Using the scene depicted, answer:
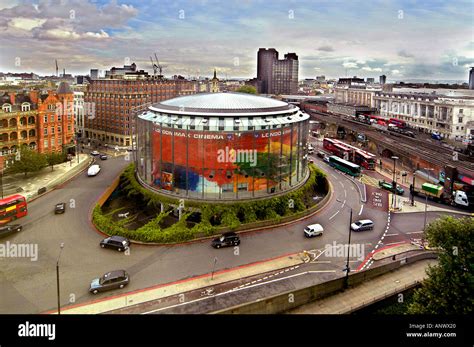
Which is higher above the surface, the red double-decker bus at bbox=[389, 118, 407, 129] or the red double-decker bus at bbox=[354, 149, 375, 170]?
the red double-decker bus at bbox=[389, 118, 407, 129]

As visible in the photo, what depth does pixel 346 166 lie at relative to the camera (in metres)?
63.8

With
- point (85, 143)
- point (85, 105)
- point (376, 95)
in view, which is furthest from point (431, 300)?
point (376, 95)

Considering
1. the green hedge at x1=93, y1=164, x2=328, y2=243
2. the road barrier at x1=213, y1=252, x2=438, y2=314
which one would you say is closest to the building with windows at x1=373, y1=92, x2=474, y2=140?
the green hedge at x1=93, y1=164, x2=328, y2=243

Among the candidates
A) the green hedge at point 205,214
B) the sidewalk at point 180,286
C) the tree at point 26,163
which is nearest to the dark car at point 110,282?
the sidewalk at point 180,286

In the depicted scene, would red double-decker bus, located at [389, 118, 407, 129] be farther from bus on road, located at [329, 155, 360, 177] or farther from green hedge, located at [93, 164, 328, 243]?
green hedge, located at [93, 164, 328, 243]

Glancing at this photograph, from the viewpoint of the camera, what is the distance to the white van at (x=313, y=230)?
37.3 m

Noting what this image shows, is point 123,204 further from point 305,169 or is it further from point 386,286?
point 386,286

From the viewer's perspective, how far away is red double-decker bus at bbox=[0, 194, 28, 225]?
39.0 metres

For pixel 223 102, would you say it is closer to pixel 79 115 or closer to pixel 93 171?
pixel 93 171

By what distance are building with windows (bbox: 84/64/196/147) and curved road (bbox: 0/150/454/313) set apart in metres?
47.1

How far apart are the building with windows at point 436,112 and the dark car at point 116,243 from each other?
8076 cm

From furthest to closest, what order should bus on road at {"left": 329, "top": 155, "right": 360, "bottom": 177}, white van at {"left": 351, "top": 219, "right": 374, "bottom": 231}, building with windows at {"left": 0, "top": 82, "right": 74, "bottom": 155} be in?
1. building with windows at {"left": 0, "top": 82, "right": 74, "bottom": 155}
2. bus on road at {"left": 329, "top": 155, "right": 360, "bottom": 177}
3. white van at {"left": 351, "top": 219, "right": 374, "bottom": 231}

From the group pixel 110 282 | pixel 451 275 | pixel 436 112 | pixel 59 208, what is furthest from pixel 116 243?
pixel 436 112

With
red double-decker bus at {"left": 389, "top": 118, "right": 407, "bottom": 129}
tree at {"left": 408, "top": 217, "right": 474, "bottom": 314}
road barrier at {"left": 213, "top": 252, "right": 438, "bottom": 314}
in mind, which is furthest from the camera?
red double-decker bus at {"left": 389, "top": 118, "right": 407, "bottom": 129}
